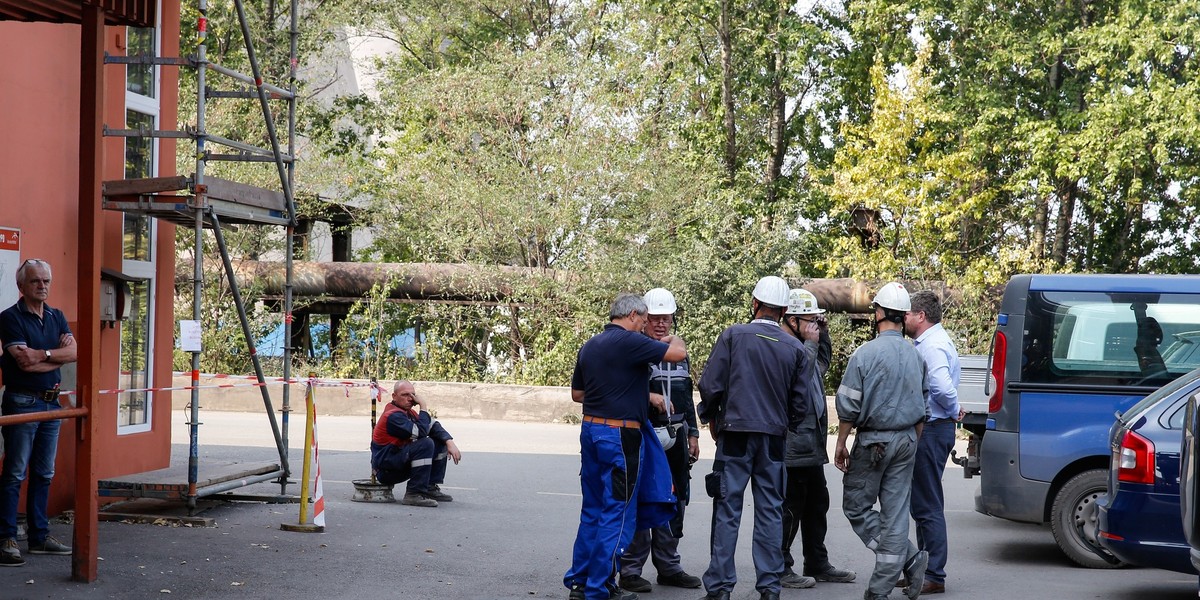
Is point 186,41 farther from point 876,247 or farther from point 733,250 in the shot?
point 876,247

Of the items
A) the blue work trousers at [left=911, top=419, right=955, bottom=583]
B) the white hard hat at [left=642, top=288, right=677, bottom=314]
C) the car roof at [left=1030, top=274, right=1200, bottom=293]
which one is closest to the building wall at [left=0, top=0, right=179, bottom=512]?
the white hard hat at [left=642, top=288, right=677, bottom=314]

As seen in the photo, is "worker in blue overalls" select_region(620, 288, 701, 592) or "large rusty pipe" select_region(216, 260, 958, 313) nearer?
"worker in blue overalls" select_region(620, 288, 701, 592)

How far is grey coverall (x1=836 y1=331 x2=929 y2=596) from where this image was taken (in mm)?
7332

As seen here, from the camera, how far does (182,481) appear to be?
31.4 ft

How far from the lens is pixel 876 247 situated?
23.9 m

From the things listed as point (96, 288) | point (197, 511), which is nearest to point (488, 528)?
point (197, 511)

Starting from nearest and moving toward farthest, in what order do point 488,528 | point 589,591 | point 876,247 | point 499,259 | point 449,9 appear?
point 589,591 → point 488,528 → point 499,259 → point 876,247 → point 449,9

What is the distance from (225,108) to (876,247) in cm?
1285

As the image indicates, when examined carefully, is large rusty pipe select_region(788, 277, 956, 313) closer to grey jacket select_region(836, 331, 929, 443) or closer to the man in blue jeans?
the man in blue jeans

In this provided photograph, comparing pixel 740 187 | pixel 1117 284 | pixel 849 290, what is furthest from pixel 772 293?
pixel 740 187

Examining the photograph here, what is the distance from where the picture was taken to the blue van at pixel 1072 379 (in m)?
8.78

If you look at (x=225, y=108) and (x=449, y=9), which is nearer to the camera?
(x=225, y=108)

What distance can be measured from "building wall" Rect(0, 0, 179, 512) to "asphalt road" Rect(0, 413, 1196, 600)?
0.81 metres

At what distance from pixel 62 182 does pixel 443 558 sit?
4125mm
